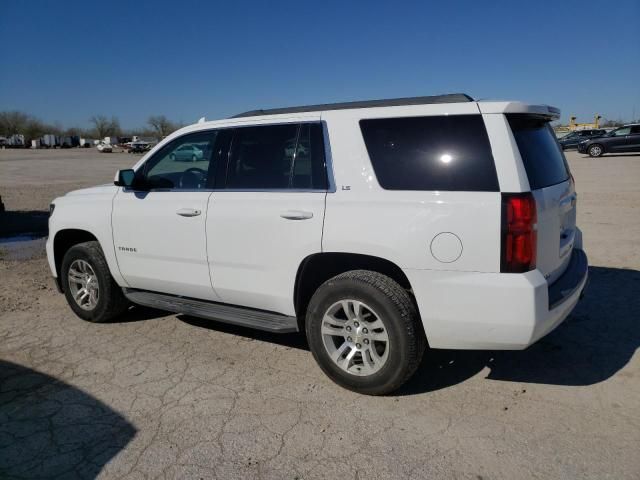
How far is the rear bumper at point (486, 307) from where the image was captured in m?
2.91

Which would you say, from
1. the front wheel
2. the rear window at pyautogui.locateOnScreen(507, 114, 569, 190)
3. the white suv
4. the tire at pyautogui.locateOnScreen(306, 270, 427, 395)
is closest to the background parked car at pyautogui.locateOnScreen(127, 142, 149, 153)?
the front wheel

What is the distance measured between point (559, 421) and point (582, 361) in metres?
0.97

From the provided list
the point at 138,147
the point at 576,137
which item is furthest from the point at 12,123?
the point at 576,137

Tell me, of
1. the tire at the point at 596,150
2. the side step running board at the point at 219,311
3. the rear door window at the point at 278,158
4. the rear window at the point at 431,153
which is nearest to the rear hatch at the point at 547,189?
the rear window at the point at 431,153

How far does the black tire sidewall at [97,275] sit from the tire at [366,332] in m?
2.28

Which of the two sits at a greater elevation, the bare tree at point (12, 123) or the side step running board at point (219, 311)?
the bare tree at point (12, 123)

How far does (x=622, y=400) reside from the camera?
10.9ft

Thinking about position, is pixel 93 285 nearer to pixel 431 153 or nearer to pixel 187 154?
pixel 187 154

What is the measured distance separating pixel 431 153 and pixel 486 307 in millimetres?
1009

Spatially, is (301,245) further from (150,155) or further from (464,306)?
(150,155)

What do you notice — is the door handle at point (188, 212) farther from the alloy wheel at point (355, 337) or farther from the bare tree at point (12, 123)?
the bare tree at point (12, 123)

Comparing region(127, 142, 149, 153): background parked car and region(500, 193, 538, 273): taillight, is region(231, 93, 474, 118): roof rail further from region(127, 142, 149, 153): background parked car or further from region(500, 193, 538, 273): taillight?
region(127, 142, 149, 153): background parked car

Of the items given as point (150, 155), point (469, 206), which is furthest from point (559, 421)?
point (150, 155)

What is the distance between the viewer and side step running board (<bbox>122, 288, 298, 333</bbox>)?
148 inches
